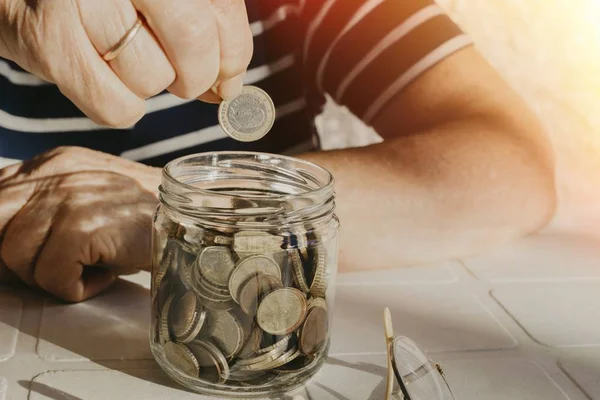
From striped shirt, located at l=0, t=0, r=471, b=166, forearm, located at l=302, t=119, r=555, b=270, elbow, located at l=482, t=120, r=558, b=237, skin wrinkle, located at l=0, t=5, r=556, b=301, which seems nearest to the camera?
skin wrinkle, located at l=0, t=5, r=556, b=301

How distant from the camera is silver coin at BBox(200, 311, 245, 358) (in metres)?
0.50

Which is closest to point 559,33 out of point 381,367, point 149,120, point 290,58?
point 290,58

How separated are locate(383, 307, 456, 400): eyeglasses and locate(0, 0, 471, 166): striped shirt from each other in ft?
1.99

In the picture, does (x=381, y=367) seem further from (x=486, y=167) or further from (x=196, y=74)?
(x=486, y=167)

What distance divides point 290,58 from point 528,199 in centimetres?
45

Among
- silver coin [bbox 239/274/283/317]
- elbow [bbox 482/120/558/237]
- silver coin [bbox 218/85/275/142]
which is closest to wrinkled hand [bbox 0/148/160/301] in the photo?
silver coin [bbox 218/85/275/142]

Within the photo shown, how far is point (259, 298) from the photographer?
50 centimetres

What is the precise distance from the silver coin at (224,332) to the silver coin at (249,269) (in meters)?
0.01

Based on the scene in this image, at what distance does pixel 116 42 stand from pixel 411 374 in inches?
12.3

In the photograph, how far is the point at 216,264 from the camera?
50 centimetres

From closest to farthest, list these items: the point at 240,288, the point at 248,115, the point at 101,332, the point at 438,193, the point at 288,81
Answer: the point at 240,288 < the point at 101,332 < the point at 248,115 < the point at 438,193 < the point at 288,81

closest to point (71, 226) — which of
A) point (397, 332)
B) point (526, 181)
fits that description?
point (397, 332)

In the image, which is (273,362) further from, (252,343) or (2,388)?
(2,388)

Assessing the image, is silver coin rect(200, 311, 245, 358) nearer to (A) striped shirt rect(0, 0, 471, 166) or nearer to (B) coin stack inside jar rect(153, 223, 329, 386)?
(B) coin stack inside jar rect(153, 223, 329, 386)
